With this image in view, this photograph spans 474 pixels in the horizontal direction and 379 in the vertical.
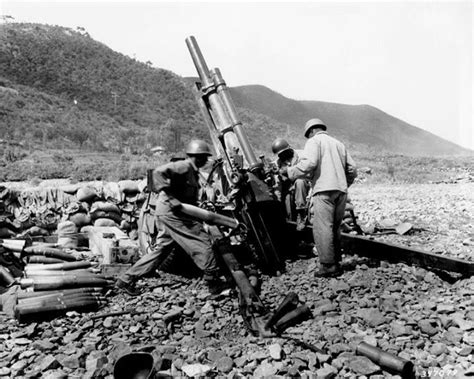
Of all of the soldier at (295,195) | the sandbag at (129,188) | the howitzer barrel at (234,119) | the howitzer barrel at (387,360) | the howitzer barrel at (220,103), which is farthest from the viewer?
the sandbag at (129,188)

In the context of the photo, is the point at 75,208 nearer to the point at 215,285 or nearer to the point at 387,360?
the point at 215,285

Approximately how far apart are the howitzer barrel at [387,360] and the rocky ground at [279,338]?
0.06 meters

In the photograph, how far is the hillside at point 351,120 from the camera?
57375mm

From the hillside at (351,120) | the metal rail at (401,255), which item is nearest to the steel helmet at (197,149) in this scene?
the metal rail at (401,255)

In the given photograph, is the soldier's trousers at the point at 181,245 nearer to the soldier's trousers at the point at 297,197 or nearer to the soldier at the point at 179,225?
the soldier at the point at 179,225

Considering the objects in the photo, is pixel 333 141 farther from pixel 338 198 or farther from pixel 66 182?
pixel 66 182

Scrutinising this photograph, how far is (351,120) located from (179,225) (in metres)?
61.9

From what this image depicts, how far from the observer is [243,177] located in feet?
19.9

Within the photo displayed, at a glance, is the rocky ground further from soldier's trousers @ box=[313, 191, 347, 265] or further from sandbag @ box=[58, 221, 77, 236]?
sandbag @ box=[58, 221, 77, 236]

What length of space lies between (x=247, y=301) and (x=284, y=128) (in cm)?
4989

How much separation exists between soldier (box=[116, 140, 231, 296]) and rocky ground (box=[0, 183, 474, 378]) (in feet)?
0.78

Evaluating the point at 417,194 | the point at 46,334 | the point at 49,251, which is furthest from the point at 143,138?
the point at 46,334

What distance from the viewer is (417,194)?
1302cm

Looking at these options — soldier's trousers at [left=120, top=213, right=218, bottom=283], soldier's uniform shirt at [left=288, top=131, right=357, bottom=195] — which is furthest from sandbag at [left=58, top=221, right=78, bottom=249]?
soldier's uniform shirt at [left=288, top=131, right=357, bottom=195]
